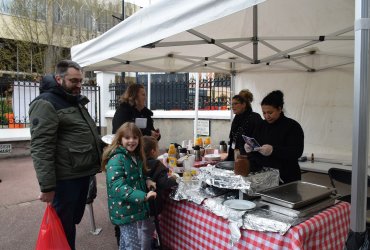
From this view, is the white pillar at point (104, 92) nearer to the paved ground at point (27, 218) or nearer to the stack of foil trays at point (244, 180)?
the paved ground at point (27, 218)

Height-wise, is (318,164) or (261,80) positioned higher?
(261,80)

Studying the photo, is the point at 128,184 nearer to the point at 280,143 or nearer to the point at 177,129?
the point at 280,143

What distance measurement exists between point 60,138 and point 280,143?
1791 mm

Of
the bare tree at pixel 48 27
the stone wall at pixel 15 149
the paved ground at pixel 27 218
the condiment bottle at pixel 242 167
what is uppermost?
the bare tree at pixel 48 27

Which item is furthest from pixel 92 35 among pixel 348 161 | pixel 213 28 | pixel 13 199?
pixel 348 161

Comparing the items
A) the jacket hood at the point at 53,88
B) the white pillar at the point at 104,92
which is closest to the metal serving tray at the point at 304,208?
the jacket hood at the point at 53,88

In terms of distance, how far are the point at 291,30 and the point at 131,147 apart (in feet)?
9.14

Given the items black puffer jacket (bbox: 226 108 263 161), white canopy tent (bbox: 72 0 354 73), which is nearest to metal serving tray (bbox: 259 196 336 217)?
white canopy tent (bbox: 72 0 354 73)

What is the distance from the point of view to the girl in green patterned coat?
222 cm

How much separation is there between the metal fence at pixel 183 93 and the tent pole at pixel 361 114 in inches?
244

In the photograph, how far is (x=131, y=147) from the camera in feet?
7.80

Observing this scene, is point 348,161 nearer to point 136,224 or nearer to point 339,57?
point 339,57

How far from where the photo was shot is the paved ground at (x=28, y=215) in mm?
3369

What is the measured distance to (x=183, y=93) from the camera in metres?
8.83
